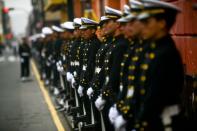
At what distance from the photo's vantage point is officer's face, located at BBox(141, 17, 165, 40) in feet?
18.4

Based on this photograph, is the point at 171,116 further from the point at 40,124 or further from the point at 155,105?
the point at 40,124

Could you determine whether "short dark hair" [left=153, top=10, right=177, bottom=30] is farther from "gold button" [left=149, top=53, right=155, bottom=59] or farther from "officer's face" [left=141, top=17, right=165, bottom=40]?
"gold button" [left=149, top=53, right=155, bottom=59]

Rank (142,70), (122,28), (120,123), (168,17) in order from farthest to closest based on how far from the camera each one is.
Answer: (122,28) < (120,123) < (142,70) < (168,17)

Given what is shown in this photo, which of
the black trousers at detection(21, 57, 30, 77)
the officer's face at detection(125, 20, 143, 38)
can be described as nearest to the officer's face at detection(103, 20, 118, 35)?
the officer's face at detection(125, 20, 143, 38)

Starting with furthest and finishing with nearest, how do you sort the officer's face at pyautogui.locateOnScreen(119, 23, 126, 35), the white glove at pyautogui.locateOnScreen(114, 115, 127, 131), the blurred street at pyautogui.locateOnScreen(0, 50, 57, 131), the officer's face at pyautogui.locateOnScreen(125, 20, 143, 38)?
the blurred street at pyautogui.locateOnScreen(0, 50, 57, 131) → the officer's face at pyautogui.locateOnScreen(119, 23, 126, 35) → the white glove at pyautogui.locateOnScreen(114, 115, 127, 131) → the officer's face at pyautogui.locateOnScreen(125, 20, 143, 38)

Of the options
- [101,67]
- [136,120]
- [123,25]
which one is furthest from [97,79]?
[136,120]

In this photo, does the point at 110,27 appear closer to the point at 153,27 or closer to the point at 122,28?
the point at 122,28

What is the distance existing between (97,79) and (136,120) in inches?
97.8

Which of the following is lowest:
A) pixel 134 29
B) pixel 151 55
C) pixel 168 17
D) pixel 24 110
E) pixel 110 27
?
pixel 24 110

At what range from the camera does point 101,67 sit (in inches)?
322

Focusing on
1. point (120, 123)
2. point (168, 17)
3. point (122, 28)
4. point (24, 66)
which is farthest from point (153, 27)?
point (24, 66)

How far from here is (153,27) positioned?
563cm

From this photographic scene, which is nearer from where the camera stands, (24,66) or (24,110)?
(24,110)

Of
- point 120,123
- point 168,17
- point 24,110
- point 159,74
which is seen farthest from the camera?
point 24,110
